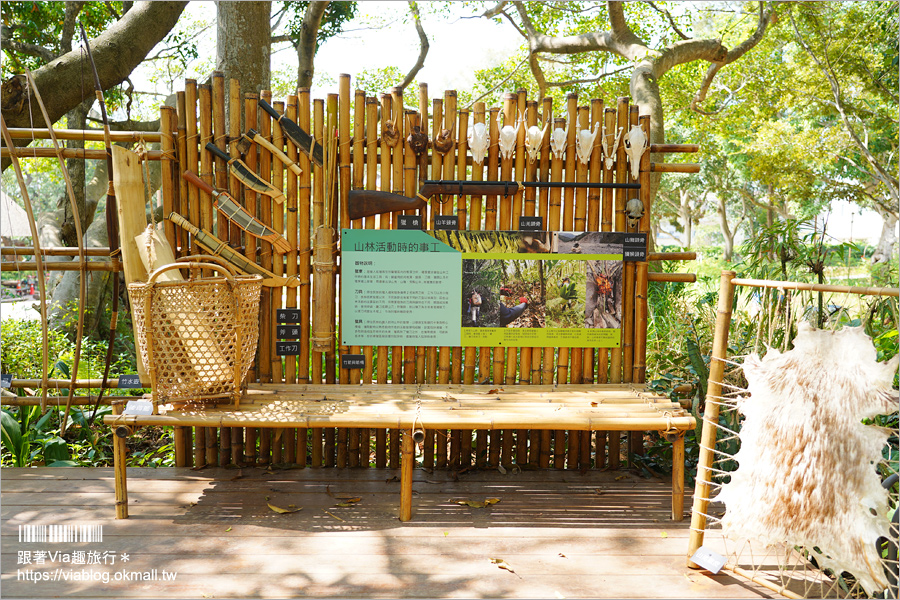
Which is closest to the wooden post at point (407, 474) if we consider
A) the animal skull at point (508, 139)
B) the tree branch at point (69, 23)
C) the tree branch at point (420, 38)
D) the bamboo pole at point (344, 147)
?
the bamboo pole at point (344, 147)

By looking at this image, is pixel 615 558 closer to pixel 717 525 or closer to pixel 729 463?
pixel 717 525

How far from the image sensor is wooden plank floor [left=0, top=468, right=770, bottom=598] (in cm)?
228

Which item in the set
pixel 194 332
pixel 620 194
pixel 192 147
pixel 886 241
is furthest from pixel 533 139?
pixel 886 241

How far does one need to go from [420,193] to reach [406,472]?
1.42 metres

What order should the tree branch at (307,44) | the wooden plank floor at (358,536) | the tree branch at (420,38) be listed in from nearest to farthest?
the wooden plank floor at (358,536) < the tree branch at (307,44) < the tree branch at (420,38)

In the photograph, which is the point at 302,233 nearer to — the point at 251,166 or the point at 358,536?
the point at 251,166

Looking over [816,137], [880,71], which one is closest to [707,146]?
[816,137]

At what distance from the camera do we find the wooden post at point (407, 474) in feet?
8.91

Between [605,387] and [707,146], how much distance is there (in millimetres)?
14231

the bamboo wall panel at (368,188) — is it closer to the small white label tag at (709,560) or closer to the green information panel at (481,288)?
the green information panel at (481,288)

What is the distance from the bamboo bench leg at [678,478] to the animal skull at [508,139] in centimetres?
164

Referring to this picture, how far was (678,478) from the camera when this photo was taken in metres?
2.83

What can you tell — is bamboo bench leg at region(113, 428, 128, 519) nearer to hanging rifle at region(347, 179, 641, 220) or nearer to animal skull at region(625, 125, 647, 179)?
hanging rifle at region(347, 179, 641, 220)

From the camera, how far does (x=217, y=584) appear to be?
7.43 ft
